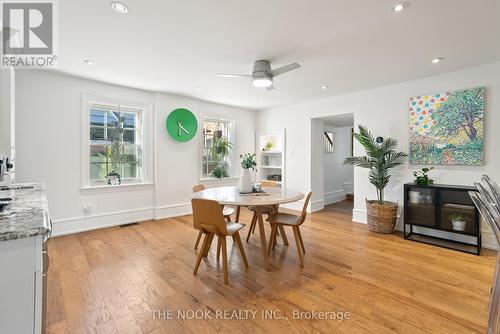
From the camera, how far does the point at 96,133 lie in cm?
392

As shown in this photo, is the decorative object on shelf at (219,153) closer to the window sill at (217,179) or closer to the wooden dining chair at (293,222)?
the window sill at (217,179)

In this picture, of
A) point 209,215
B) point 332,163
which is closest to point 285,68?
point 209,215

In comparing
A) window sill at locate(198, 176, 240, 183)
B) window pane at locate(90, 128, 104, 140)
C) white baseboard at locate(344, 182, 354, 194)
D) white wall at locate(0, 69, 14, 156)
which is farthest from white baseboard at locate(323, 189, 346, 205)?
white wall at locate(0, 69, 14, 156)

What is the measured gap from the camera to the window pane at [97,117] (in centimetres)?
387

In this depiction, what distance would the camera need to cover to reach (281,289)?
2066 mm

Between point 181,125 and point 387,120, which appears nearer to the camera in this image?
point 387,120

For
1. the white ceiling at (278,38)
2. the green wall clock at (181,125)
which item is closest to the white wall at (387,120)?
the white ceiling at (278,38)

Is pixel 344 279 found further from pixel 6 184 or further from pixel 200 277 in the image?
pixel 6 184

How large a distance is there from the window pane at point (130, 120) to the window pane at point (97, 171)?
0.85m

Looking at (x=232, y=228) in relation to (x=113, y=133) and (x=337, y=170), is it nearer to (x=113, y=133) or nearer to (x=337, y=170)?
(x=113, y=133)

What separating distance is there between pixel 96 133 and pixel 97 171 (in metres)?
0.66

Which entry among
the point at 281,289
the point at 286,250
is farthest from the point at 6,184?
the point at 286,250

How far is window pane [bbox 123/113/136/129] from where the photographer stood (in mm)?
4238

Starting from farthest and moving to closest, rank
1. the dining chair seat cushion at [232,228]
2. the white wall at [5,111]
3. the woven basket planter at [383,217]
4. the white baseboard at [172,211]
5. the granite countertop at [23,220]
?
1. the white baseboard at [172,211]
2. the woven basket planter at [383,217]
3. the dining chair seat cushion at [232,228]
4. the white wall at [5,111]
5. the granite countertop at [23,220]
